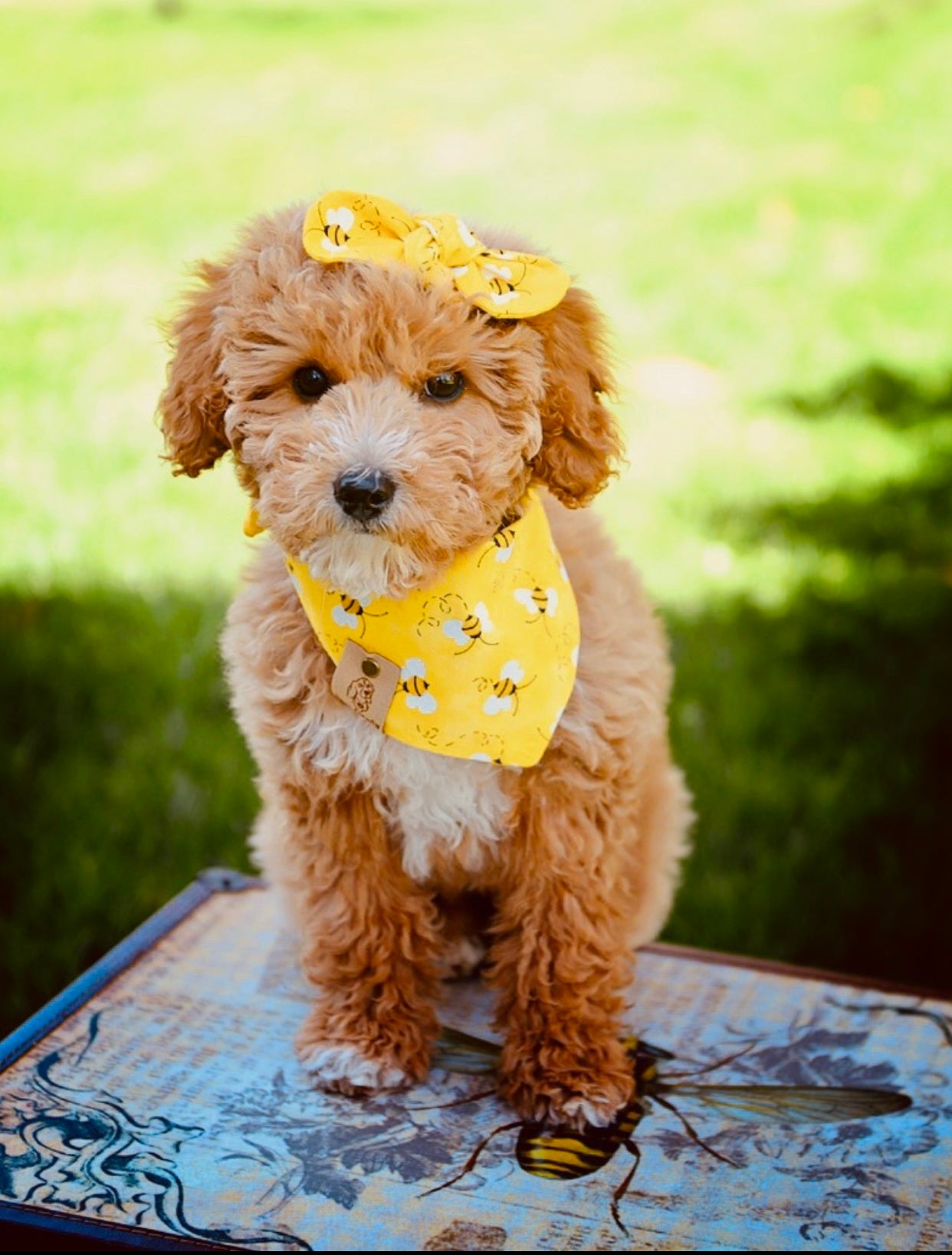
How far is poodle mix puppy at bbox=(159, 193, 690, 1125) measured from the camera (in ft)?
6.42

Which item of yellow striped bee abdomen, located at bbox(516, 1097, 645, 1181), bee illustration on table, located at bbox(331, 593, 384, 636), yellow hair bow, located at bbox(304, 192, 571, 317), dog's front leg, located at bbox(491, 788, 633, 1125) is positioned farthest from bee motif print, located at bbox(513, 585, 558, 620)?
yellow striped bee abdomen, located at bbox(516, 1097, 645, 1181)

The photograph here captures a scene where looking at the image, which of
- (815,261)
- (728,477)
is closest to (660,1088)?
(728,477)

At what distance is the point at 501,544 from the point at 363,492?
0.37 metres

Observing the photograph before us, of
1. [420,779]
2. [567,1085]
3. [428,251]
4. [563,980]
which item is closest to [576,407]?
[428,251]

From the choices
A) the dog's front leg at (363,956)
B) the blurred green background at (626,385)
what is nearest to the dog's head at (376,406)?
the blurred green background at (626,385)

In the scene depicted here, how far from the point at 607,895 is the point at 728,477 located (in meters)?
3.04

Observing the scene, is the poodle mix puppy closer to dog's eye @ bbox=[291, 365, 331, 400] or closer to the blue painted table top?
dog's eye @ bbox=[291, 365, 331, 400]

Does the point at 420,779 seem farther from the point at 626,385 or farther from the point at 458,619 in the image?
the point at 626,385

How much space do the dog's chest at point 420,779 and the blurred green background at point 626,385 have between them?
27.8 inches

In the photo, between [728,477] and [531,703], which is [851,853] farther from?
[728,477]

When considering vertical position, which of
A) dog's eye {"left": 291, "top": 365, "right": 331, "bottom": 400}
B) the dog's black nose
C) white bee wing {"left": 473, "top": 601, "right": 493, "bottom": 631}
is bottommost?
white bee wing {"left": 473, "top": 601, "right": 493, "bottom": 631}

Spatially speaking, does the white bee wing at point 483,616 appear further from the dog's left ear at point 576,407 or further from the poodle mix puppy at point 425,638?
the dog's left ear at point 576,407

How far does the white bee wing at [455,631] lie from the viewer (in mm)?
2229

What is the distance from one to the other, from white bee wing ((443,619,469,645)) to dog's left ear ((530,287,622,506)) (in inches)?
10.2
